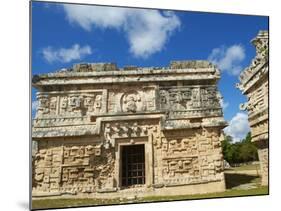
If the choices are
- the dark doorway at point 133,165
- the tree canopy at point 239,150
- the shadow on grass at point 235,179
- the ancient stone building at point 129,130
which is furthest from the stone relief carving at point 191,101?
the shadow on grass at point 235,179

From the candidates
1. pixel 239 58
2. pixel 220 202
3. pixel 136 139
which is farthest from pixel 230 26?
pixel 220 202

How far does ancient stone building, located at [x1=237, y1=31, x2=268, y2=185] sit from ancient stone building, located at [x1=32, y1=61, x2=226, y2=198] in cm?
50

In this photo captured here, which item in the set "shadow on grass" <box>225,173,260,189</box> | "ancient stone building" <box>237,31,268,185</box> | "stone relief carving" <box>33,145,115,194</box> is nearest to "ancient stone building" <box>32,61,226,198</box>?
"stone relief carving" <box>33,145,115,194</box>

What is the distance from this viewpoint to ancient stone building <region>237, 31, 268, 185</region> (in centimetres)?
657

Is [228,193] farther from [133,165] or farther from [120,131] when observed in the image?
[120,131]

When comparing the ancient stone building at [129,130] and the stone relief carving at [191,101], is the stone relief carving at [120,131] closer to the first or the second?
the ancient stone building at [129,130]

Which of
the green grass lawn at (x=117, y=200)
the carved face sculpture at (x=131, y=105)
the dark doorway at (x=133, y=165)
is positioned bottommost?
the green grass lawn at (x=117, y=200)

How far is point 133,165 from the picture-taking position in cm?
645

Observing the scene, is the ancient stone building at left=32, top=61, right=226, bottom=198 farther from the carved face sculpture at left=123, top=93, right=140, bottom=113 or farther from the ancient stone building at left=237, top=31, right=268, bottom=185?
the ancient stone building at left=237, top=31, right=268, bottom=185

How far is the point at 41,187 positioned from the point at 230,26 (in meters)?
3.65

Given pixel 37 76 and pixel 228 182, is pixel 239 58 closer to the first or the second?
pixel 228 182

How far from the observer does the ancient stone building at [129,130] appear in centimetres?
596

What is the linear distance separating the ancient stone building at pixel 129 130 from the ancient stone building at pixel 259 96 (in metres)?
0.50

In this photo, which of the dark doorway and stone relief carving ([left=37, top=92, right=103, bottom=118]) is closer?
stone relief carving ([left=37, top=92, right=103, bottom=118])
